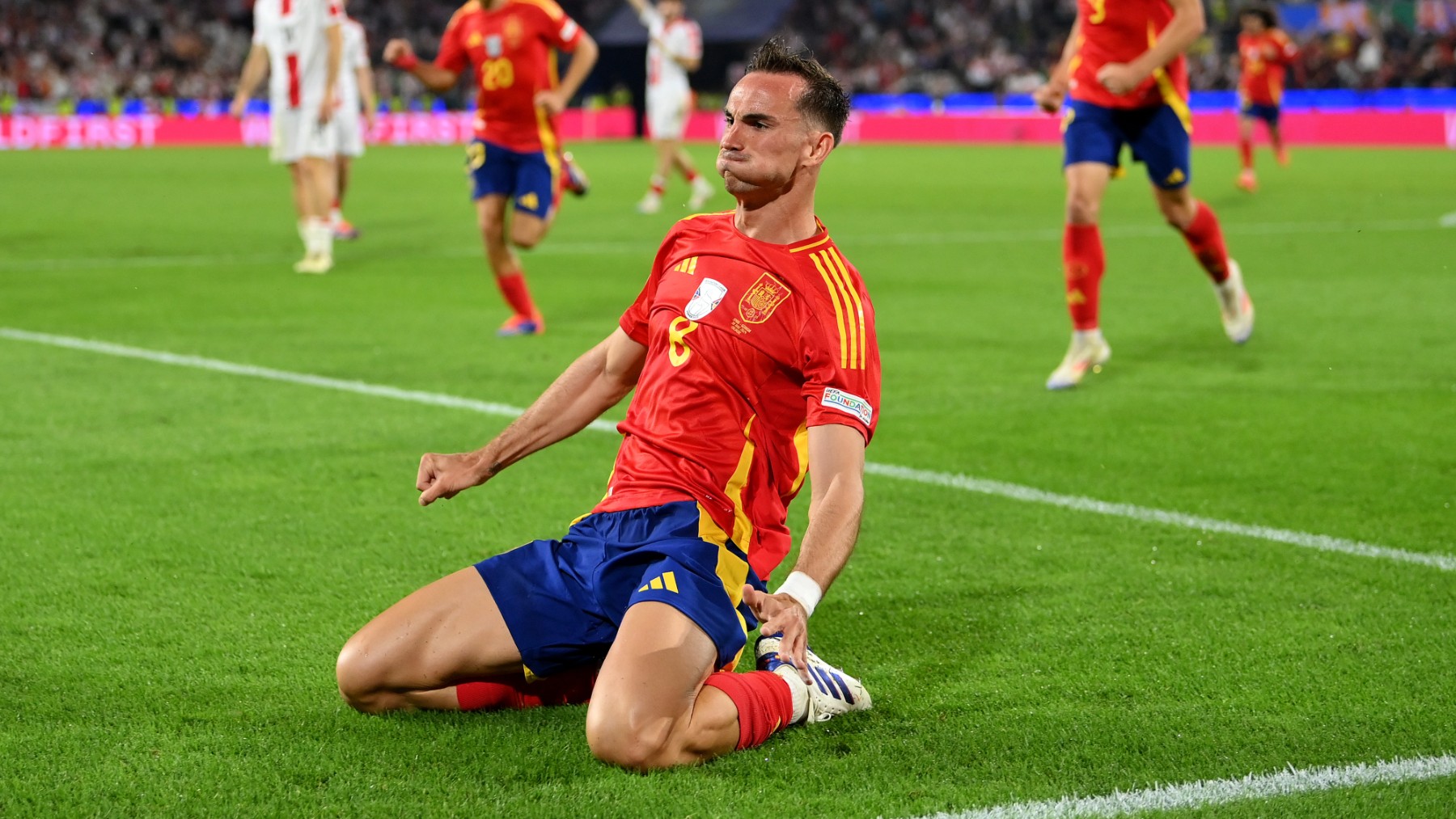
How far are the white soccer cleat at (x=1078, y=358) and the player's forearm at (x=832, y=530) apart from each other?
4335 mm

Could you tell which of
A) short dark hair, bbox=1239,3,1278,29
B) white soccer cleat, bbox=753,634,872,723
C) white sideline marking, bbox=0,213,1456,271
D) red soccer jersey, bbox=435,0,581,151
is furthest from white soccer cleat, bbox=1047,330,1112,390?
short dark hair, bbox=1239,3,1278,29

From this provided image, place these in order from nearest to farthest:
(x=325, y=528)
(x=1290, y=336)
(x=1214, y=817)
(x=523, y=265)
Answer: (x=1214, y=817) < (x=325, y=528) < (x=1290, y=336) < (x=523, y=265)

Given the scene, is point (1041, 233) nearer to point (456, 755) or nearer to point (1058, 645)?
point (1058, 645)

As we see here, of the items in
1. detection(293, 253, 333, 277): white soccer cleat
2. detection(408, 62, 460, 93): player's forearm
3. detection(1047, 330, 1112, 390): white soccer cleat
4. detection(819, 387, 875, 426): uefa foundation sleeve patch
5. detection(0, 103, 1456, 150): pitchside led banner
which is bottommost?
detection(0, 103, 1456, 150): pitchside led banner

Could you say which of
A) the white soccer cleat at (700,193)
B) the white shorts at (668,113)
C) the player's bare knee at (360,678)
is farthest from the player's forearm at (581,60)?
the white shorts at (668,113)

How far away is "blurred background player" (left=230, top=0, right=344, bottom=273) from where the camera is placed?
12.1m

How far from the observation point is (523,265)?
12.4m

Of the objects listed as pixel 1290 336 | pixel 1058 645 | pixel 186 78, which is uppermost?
pixel 1058 645

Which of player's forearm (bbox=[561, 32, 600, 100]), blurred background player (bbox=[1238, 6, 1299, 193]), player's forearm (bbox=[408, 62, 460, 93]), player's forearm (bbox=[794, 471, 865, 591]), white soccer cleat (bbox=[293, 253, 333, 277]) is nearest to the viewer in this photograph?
player's forearm (bbox=[794, 471, 865, 591])

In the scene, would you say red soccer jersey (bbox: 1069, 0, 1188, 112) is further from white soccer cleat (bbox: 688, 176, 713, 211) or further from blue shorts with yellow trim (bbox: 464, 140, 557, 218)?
white soccer cleat (bbox: 688, 176, 713, 211)

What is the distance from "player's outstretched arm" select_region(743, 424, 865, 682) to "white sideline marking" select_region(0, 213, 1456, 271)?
32.1 ft

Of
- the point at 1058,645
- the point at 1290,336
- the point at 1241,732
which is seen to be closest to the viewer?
the point at 1241,732

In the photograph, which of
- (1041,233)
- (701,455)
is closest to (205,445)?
(701,455)

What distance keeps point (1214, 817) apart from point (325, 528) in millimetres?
2859
